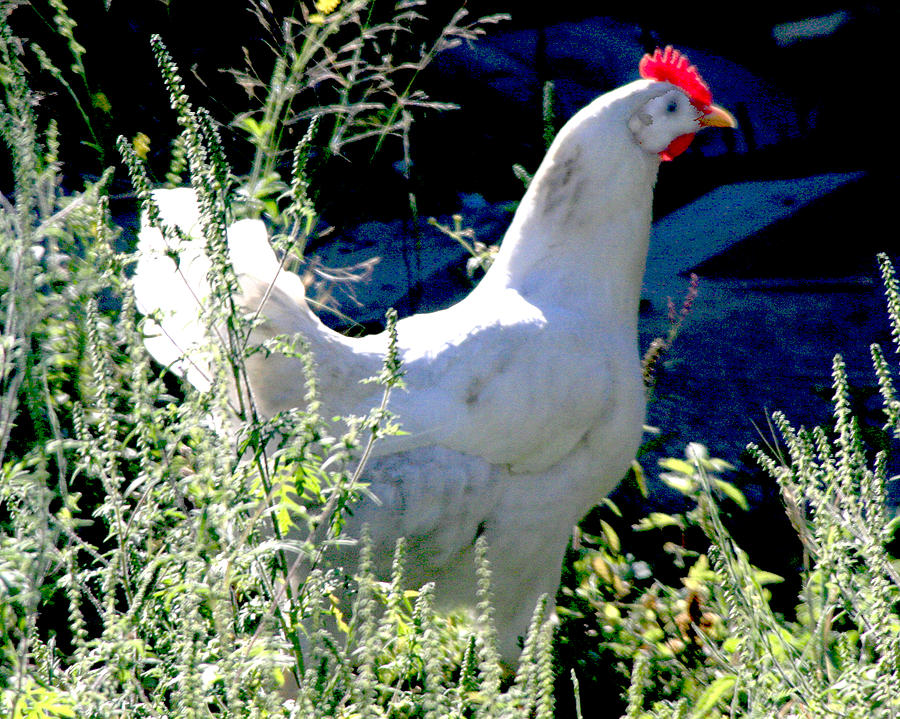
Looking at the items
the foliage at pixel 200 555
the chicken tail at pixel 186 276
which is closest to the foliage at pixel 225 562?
the foliage at pixel 200 555

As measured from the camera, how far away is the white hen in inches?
77.3

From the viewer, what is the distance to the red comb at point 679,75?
8.02 feet

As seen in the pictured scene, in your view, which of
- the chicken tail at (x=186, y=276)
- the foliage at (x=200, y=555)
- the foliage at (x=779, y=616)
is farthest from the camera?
the chicken tail at (x=186, y=276)

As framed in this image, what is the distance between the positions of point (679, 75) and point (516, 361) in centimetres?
94

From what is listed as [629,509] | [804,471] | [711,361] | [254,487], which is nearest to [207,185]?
[254,487]

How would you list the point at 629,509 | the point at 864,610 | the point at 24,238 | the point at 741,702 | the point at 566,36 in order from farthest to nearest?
the point at 566,36
the point at 629,509
the point at 741,702
the point at 864,610
the point at 24,238

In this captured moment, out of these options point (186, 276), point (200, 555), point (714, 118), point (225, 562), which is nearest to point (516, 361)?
point (186, 276)

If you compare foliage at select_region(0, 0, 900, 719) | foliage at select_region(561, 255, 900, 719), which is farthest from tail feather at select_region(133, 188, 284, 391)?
foliage at select_region(561, 255, 900, 719)

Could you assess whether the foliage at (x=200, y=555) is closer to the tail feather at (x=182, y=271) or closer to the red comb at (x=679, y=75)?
the tail feather at (x=182, y=271)

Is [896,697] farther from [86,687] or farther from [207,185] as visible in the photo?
[207,185]

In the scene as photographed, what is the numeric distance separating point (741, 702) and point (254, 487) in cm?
126

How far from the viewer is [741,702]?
197 centimetres

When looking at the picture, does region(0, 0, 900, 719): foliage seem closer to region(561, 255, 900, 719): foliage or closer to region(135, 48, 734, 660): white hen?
region(561, 255, 900, 719): foliage

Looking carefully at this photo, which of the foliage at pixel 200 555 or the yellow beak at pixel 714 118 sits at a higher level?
the yellow beak at pixel 714 118
